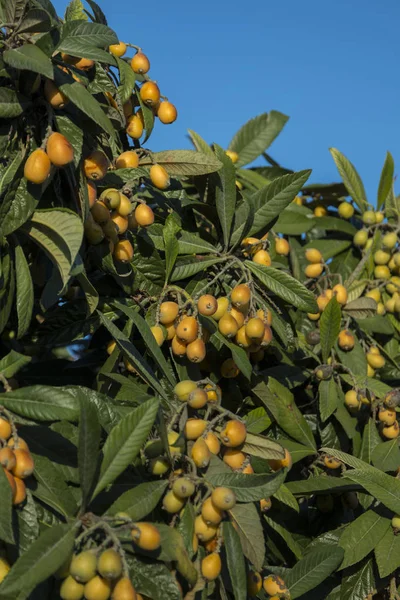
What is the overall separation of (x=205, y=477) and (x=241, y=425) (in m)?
0.17

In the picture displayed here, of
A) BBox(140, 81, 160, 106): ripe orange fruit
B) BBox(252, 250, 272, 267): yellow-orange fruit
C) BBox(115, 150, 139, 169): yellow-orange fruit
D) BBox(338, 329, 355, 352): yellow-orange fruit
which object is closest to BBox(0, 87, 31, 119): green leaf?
BBox(115, 150, 139, 169): yellow-orange fruit

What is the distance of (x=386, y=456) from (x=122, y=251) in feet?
3.70

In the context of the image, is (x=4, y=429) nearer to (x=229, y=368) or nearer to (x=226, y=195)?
(x=229, y=368)

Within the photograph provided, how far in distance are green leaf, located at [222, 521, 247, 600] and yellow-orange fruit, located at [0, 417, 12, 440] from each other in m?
0.49

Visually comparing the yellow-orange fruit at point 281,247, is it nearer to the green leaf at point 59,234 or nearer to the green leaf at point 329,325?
the green leaf at point 329,325

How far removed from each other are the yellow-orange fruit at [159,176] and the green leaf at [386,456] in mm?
1102

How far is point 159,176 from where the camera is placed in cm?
207

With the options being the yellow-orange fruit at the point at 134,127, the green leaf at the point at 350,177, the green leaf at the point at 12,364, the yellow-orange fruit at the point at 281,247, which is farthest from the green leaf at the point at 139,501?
the green leaf at the point at 350,177

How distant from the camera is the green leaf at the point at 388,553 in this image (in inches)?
85.0

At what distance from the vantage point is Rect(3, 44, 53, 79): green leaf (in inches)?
59.3

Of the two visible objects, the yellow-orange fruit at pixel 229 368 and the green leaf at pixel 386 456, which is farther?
the green leaf at pixel 386 456

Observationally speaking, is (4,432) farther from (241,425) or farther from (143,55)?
(143,55)

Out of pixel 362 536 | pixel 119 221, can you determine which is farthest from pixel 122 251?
pixel 362 536

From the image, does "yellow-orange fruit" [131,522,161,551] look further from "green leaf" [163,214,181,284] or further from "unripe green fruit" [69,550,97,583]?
"green leaf" [163,214,181,284]
